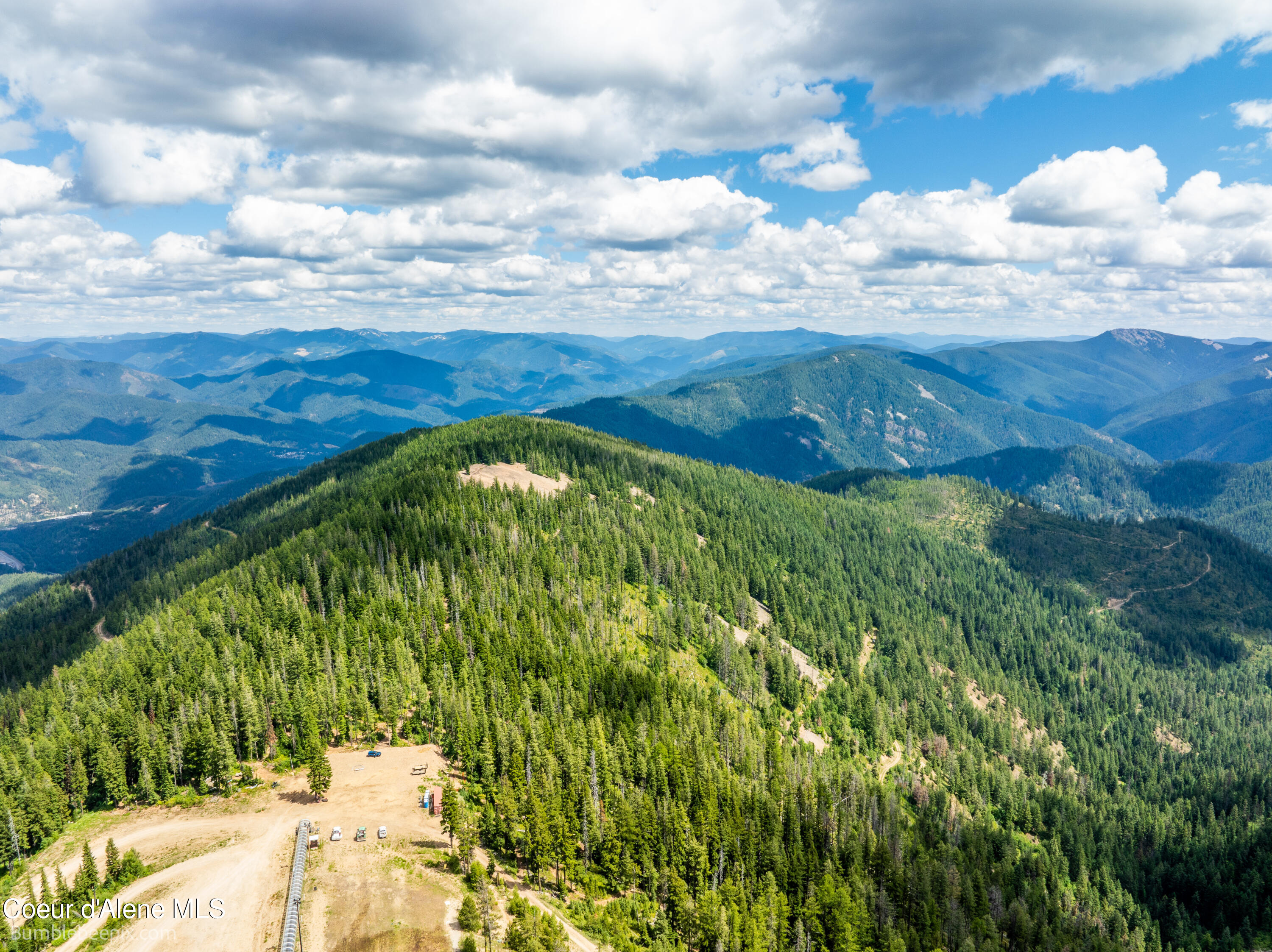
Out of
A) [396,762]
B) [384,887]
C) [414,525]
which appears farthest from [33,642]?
[384,887]

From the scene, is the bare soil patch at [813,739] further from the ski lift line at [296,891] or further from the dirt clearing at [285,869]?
the ski lift line at [296,891]

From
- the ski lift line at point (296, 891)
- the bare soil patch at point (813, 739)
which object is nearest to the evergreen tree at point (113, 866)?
the ski lift line at point (296, 891)

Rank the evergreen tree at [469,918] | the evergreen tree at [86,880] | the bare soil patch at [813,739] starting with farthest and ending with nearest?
the bare soil patch at [813,739]
the evergreen tree at [86,880]
the evergreen tree at [469,918]

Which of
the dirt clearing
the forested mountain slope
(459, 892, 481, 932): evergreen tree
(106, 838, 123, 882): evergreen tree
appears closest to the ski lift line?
the dirt clearing

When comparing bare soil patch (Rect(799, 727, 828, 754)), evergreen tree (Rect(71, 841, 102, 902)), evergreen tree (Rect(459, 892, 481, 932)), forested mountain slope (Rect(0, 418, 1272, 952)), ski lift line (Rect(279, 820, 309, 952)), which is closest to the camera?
ski lift line (Rect(279, 820, 309, 952))

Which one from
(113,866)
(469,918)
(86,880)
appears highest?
(86,880)

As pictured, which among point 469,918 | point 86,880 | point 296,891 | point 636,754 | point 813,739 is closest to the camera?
point 469,918

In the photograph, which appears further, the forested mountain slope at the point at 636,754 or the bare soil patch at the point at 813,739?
the bare soil patch at the point at 813,739

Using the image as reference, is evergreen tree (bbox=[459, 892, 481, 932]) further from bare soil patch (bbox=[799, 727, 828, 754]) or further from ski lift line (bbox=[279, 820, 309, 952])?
bare soil patch (bbox=[799, 727, 828, 754])

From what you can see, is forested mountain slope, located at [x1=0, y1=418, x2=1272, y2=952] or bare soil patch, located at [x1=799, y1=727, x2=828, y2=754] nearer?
forested mountain slope, located at [x1=0, y1=418, x2=1272, y2=952]

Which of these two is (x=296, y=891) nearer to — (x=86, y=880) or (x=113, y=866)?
(x=86, y=880)

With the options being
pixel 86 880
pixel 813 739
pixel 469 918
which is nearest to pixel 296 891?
pixel 469 918
